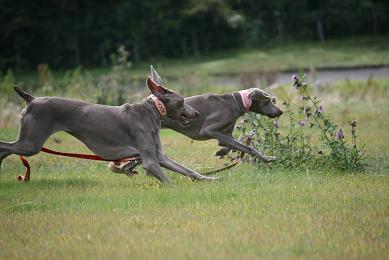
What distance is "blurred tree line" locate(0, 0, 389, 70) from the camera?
39938 mm

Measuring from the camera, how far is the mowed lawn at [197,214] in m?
5.76

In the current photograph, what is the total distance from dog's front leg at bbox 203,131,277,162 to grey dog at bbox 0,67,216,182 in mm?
1135

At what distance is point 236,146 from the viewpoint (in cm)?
1016

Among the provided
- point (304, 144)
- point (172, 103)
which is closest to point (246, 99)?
point (304, 144)

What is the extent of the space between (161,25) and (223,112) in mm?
32309

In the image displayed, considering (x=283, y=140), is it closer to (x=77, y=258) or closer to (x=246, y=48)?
(x=77, y=258)

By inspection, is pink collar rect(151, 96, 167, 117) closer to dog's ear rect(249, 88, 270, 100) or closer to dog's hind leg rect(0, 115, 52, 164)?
dog's hind leg rect(0, 115, 52, 164)

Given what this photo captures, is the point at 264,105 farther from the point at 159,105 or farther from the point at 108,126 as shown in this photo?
the point at 108,126

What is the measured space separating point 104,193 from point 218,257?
298 centimetres

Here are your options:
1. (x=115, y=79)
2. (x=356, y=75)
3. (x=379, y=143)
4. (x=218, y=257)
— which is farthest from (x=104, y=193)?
(x=356, y=75)

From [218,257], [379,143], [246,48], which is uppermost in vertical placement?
[218,257]

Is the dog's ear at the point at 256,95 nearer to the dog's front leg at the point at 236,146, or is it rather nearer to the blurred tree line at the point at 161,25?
the dog's front leg at the point at 236,146

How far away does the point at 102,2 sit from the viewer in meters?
42.8

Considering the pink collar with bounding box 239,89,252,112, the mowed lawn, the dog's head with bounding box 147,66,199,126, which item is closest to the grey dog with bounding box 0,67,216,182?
the dog's head with bounding box 147,66,199,126
